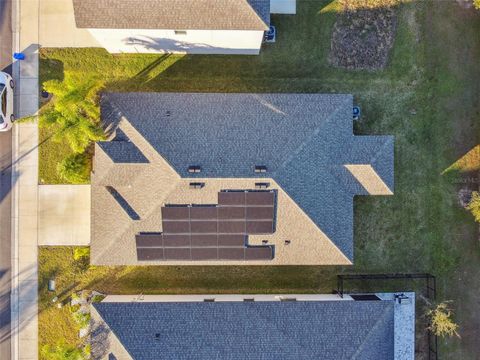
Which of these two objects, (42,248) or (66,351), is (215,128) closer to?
(42,248)

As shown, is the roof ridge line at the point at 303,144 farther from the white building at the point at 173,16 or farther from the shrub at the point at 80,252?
the shrub at the point at 80,252

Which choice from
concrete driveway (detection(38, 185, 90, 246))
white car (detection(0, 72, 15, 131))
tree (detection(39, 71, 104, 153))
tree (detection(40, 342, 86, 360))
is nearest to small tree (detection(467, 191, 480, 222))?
tree (detection(39, 71, 104, 153))

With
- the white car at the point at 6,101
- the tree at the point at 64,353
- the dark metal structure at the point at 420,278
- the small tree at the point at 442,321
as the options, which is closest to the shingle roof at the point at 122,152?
the white car at the point at 6,101

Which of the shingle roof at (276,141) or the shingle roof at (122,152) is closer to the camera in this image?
the shingle roof at (276,141)

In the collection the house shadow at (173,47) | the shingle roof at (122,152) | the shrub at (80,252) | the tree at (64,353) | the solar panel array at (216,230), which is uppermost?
the house shadow at (173,47)

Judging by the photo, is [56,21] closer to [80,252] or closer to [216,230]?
[80,252]

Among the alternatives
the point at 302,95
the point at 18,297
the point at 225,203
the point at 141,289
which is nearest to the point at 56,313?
the point at 18,297
